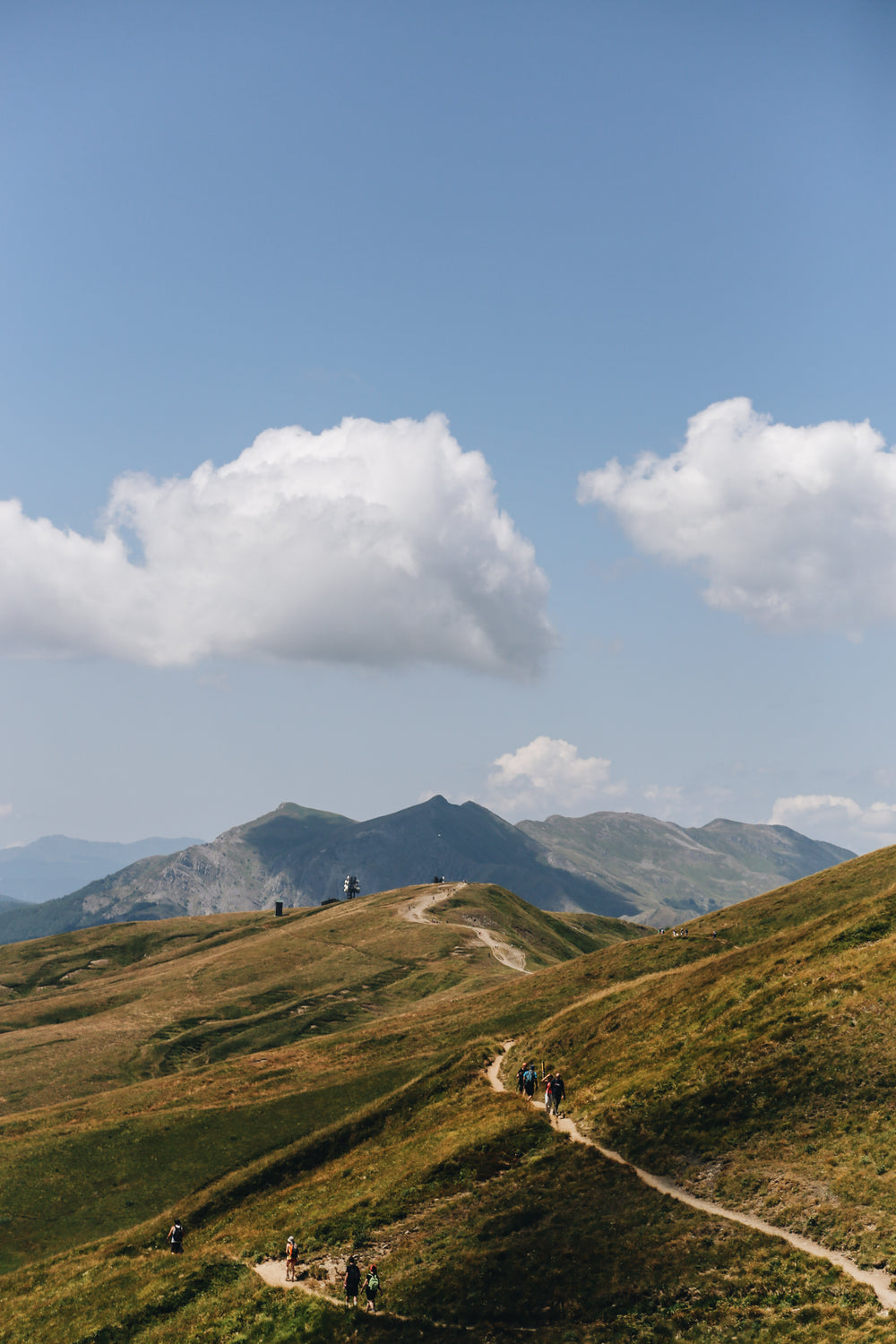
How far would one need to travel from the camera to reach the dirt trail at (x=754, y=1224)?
29781 mm

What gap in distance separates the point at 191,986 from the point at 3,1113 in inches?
2300

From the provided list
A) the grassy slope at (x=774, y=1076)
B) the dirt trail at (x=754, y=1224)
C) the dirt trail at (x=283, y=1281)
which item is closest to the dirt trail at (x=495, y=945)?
the grassy slope at (x=774, y=1076)

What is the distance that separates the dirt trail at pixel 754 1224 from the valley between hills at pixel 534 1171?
0.27 m

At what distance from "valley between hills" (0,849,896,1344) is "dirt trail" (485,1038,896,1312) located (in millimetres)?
266

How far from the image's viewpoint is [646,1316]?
32188 millimetres

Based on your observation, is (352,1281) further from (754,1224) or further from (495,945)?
(495,945)

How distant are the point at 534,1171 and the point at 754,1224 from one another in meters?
13.8

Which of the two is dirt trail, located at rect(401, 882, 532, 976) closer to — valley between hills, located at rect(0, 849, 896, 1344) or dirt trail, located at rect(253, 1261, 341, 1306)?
valley between hills, located at rect(0, 849, 896, 1344)

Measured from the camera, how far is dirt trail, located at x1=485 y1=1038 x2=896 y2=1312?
29781 mm

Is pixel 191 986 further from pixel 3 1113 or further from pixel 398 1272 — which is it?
pixel 398 1272

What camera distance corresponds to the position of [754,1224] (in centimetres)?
3553

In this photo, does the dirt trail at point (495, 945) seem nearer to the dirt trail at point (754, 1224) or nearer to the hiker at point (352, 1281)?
the dirt trail at point (754, 1224)

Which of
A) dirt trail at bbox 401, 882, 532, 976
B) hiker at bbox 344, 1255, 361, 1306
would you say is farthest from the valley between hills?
dirt trail at bbox 401, 882, 532, 976

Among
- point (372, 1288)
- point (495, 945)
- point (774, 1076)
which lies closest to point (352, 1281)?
point (372, 1288)
